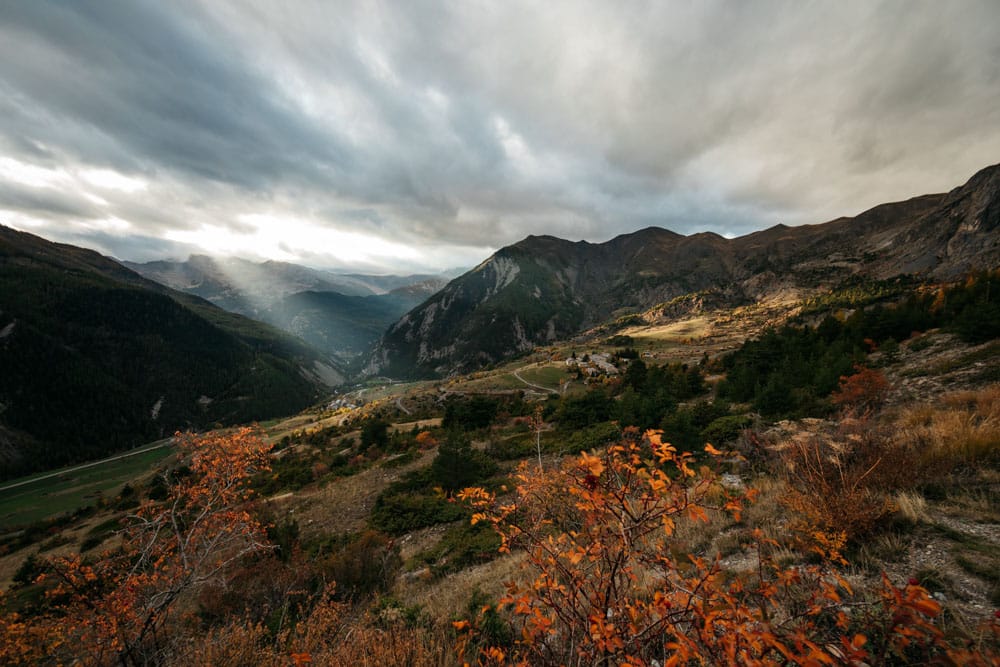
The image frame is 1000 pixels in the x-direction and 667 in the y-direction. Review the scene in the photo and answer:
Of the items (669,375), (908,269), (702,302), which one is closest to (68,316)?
(669,375)

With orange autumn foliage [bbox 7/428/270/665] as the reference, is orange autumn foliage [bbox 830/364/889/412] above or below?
above

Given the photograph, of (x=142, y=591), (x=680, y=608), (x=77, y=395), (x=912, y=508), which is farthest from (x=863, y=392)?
(x=77, y=395)

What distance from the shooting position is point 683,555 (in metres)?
7.24

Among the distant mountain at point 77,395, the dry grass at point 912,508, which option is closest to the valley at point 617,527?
the dry grass at point 912,508

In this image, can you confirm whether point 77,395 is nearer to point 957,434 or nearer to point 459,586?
point 459,586

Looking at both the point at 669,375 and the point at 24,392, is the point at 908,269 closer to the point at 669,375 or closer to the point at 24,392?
the point at 669,375

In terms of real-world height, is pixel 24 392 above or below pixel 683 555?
below

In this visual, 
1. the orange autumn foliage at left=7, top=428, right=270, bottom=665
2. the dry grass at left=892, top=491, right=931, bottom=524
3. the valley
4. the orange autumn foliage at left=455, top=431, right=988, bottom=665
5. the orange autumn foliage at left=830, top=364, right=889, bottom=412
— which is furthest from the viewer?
the orange autumn foliage at left=830, top=364, right=889, bottom=412

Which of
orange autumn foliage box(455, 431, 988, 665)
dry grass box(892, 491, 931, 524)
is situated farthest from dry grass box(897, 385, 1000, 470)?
orange autumn foliage box(455, 431, 988, 665)

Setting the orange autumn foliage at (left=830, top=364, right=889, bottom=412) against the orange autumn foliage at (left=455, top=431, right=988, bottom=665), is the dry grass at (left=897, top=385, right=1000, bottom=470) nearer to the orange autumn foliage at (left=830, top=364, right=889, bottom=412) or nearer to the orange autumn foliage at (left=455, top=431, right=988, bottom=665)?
the orange autumn foliage at (left=830, top=364, right=889, bottom=412)

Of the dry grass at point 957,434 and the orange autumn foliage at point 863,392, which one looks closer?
the dry grass at point 957,434

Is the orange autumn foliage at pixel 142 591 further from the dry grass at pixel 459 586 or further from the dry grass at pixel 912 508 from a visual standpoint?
the dry grass at pixel 912 508

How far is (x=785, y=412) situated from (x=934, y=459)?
11299 mm

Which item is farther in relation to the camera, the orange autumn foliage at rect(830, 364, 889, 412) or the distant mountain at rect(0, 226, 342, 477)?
the distant mountain at rect(0, 226, 342, 477)
